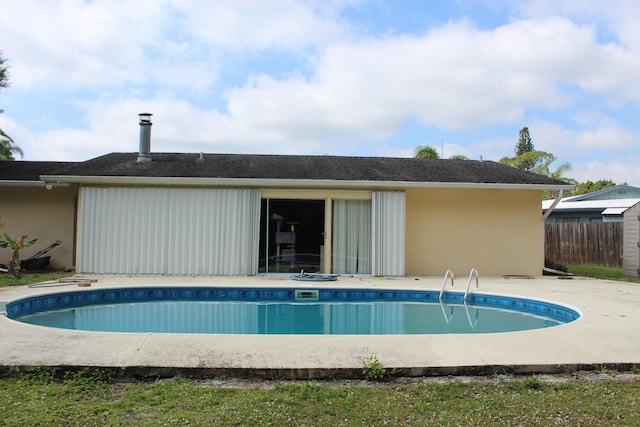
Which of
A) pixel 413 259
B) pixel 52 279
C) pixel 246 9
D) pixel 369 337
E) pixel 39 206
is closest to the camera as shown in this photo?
pixel 369 337

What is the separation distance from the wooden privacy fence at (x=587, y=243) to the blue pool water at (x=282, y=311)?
1018 cm

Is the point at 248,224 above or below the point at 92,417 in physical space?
above

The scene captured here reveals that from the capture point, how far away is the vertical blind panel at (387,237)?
12.6 meters

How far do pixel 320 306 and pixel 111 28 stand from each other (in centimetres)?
865

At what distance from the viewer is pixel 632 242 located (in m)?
14.0

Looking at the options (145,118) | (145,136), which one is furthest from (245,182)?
(145,118)

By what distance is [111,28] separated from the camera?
1264cm

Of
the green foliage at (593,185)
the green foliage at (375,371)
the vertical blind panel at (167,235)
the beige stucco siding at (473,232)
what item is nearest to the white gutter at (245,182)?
the vertical blind panel at (167,235)

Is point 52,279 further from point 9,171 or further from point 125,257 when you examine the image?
point 9,171

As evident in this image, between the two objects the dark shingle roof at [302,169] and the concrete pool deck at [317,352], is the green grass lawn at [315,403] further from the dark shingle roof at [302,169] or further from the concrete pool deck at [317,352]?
the dark shingle roof at [302,169]

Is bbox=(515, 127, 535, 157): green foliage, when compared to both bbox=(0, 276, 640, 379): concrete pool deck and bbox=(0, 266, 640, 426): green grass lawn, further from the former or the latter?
bbox=(0, 266, 640, 426): green grass lawn

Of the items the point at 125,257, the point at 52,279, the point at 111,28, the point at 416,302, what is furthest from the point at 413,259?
the point at 111,28

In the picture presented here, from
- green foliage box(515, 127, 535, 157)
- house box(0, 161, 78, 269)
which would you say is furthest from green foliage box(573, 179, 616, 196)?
house box(0, 161, 78, 269)

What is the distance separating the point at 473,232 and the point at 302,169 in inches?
187
